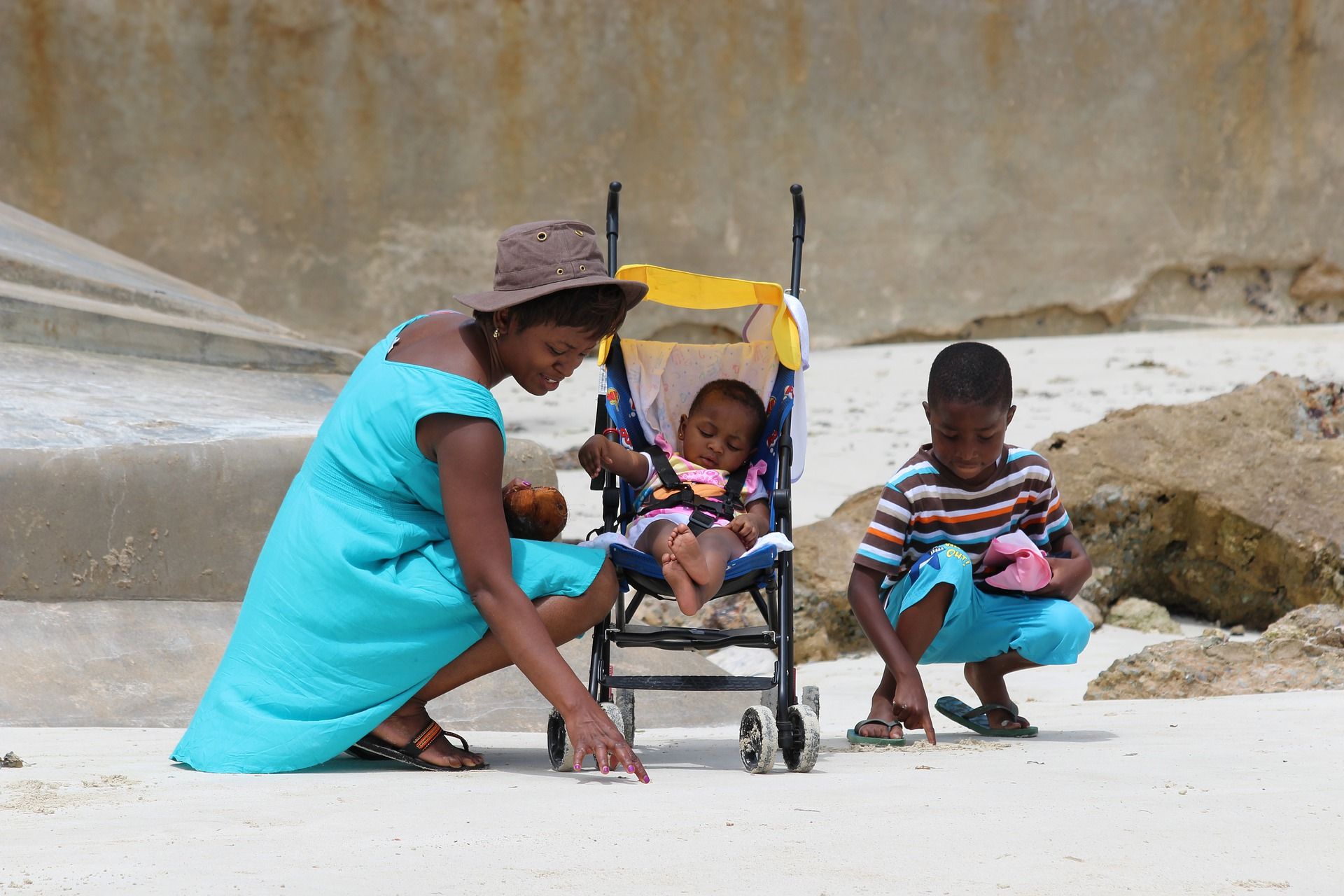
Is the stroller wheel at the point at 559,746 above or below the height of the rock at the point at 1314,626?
below

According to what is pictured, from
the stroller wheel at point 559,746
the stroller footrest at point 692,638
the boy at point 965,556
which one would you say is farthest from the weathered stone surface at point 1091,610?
the stroller wheel at point 559,746

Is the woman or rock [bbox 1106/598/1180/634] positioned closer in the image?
the woman

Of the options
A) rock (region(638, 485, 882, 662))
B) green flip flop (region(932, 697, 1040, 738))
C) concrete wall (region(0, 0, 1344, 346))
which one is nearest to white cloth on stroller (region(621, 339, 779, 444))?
green flip flop (region(932, 697, 1040, 738))

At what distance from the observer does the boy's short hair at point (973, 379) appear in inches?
122

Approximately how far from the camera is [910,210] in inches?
457

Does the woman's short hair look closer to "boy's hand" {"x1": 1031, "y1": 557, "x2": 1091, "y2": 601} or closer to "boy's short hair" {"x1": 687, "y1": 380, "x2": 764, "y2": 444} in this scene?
"boy's short hair" {"x1": 687, "y1": 380, "x2": 764, "y2": 444}

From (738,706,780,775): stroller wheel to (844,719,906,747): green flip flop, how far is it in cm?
42

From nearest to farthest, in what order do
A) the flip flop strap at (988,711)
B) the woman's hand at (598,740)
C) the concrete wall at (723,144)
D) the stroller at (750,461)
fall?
the woman's hand at (598,740)
the stroller at (750,461)
the flip flop strap at (988,711)
the concrete wall at (723,144)

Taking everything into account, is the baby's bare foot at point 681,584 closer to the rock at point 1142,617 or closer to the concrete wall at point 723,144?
the rock at point 1142,617

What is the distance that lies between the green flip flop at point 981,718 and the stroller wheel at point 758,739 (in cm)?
77

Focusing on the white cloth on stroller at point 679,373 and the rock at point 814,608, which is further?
the rock at point 814,608

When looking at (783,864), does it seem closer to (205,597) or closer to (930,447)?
(930,447)

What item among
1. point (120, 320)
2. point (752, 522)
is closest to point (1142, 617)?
point (752, 522)

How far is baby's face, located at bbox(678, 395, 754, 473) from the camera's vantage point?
347 centimetres
